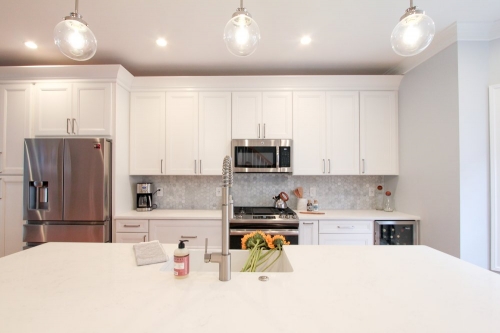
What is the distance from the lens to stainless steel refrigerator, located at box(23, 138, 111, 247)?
2488 millimetres

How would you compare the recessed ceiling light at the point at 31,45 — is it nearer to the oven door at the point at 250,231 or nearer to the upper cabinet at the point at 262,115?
the upper cabinet at the point at 262,115

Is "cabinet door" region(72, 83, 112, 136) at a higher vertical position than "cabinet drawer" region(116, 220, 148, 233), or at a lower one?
higher

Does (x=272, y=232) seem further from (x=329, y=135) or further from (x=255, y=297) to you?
(x=255, y=297)

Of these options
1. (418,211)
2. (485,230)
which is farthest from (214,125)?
(485,230)

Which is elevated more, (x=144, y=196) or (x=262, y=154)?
(x=262, y=154)

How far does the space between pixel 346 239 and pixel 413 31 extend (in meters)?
2.11

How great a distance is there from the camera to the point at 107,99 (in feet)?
8.66

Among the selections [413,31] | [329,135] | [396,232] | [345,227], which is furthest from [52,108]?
[396,232]

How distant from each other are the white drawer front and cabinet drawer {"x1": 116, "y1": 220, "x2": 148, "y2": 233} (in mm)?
1950

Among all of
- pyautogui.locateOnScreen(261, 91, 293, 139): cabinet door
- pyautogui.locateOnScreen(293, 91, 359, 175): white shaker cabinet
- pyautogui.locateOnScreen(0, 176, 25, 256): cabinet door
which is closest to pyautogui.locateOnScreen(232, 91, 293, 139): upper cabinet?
pyautogui.locateOnScreen(261, 91, 293, 139): cabinet door

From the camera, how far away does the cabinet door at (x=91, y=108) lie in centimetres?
264

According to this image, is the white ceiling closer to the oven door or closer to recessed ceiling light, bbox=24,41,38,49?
recessed ceiling light, bbox=24,41,38,49

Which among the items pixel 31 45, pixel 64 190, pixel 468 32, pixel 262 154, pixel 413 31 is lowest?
pixel 64 190

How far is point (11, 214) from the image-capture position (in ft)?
8.64
